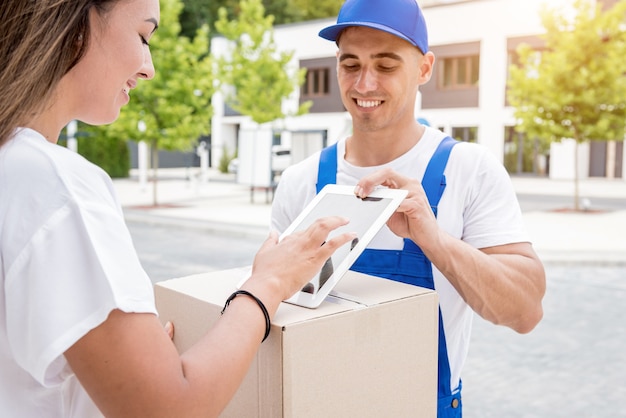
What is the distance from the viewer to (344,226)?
155cm

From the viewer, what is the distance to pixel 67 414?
1122 mm

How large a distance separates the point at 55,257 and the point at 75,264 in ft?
0.09

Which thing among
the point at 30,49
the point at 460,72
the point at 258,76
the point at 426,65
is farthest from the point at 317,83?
the point at 30,49

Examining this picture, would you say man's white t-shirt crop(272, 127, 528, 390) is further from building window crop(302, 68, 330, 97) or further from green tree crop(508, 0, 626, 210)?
building window crop(302, 68, 330, 97)

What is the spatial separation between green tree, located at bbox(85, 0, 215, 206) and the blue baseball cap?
633 inches

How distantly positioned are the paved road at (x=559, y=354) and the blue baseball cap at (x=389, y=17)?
333 centimetres

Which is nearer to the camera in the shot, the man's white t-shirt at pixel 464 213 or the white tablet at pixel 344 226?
the white tablet at pixel 344 226

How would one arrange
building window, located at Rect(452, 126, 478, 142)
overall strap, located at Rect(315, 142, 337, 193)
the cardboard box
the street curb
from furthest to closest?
building window, located at Rect(452, 126, 478, 142)
the street curb
overall strap, located at Rect(315, 142, 337, 193)
the cardboard box

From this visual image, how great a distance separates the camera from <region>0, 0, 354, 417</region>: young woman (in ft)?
3.19

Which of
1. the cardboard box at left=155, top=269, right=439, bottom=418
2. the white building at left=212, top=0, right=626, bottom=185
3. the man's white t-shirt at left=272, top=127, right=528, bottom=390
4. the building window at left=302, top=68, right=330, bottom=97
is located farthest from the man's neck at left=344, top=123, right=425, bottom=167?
the building window at left=302, top=68, right=330, bottom=97

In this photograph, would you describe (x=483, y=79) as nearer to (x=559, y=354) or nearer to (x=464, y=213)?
(x=559, y=354)

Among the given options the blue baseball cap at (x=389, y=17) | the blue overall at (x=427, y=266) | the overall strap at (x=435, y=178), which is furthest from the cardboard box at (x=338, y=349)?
the blue baseball cap at (x=389, y=17)

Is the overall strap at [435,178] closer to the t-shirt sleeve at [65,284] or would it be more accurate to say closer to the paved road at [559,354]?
the t-shirt sleeve at [65,284]

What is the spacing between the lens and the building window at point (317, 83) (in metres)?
34.7
